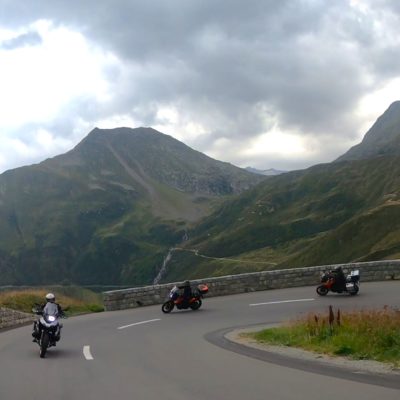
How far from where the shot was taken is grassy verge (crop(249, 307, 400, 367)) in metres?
9.48

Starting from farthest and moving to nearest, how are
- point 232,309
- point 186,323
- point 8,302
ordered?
1. point 8,302
2. point 232,309
3. point 186,323

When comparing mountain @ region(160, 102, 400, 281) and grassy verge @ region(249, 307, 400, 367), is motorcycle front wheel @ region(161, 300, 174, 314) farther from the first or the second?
mountain @ region(160, 102, 400, 281)

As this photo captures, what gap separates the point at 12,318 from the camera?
22.3 meters

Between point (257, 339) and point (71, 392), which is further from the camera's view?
point (257, 339)

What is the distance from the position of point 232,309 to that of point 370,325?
973 cm

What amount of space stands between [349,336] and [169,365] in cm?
311

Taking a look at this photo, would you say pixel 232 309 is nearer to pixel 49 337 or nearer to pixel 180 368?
pixel 49 337

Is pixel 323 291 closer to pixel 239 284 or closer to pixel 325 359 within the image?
pixel 239 284

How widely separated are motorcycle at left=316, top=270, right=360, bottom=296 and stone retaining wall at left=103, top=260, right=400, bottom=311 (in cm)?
316

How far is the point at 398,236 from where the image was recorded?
10794 cm

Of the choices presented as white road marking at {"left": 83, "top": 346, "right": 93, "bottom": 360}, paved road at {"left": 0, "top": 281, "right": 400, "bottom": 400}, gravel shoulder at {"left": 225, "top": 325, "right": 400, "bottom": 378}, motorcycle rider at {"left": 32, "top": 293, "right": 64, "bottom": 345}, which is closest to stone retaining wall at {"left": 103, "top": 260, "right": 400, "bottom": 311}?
paved road at {"left": 0, "top": 281, "right": 400, "bottom": 400}

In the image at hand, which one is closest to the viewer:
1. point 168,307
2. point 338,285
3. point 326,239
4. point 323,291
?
point 338,285

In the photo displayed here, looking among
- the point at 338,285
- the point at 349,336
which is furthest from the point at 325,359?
the point at 338,285

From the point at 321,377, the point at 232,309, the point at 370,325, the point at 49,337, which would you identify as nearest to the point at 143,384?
the point at 321,377
